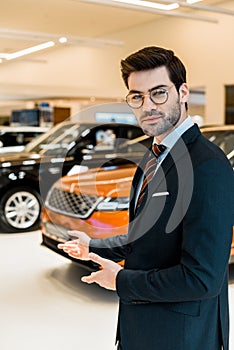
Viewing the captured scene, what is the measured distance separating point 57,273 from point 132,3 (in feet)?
18.0

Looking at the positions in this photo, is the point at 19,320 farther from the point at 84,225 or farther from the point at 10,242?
the point at 10,242

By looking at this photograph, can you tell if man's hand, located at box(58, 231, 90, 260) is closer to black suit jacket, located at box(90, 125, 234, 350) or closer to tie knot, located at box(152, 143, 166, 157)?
black suit jacket, located at box(90, 125, 234, 350)

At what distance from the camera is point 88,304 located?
331 cm

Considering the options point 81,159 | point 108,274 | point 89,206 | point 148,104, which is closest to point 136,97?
point 148,104

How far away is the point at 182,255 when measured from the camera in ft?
3.70

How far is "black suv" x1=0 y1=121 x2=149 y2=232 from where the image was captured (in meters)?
5.49

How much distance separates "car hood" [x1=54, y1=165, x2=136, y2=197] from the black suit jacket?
7.15ft

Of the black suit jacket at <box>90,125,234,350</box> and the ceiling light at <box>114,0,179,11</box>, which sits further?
the ceiling light at <box>114,0,179,11</box>

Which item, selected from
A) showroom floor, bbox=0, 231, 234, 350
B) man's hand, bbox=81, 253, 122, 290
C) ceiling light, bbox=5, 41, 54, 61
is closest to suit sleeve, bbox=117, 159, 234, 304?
man's hand, bbox=81, 253, 122, 290

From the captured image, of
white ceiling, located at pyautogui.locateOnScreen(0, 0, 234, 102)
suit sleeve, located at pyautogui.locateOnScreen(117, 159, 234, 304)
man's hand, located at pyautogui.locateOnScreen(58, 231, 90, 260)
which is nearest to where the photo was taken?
suit sleeve, located at pyautogui.locateOnScreen(117, 159, 234, 304)

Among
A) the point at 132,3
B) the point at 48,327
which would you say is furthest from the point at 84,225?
the point at 132,3

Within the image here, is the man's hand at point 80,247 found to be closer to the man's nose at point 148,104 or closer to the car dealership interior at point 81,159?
the man's nose at point 148,104

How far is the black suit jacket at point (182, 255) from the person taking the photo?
1.10 meters

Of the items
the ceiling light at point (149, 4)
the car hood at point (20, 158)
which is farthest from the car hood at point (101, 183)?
the ceiling light at point (149, 4)
